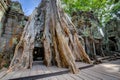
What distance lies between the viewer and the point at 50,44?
5.85 meters

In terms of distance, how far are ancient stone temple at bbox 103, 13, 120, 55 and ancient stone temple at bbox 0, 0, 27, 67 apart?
1319 cm

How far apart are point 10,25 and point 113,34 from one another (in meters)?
17.0

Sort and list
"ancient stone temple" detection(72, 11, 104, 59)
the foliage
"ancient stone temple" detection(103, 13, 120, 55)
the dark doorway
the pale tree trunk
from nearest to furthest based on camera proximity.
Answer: the pale tree trunk → the dark doorway → "ancient stone temple" detection(72, 11, 104, 59) → the foliage → "ancient stone temple" detection(103, 13, 120, 55)

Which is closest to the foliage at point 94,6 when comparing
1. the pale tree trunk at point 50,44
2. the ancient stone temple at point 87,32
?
the ancient stone temple at point 87,32

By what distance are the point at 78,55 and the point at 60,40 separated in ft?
8.06

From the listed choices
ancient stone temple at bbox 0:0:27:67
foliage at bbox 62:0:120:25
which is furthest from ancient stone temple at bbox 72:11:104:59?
ancient stone temple at bbox 0:0:27:67

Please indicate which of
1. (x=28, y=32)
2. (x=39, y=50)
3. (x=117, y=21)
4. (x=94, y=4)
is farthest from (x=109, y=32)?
(x=28, y=32)

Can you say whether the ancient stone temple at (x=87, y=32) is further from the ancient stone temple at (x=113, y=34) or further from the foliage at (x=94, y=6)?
the ancient stone temple at (x=113, y=34)

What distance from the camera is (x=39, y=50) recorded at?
33.8 feet

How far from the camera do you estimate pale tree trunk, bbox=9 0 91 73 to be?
4.72m

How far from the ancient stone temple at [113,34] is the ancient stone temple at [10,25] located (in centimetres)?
1319

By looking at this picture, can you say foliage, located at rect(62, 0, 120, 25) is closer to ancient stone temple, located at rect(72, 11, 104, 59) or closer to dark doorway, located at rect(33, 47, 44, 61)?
ancient stone temple, located at rect(72, 11, 104, 59)

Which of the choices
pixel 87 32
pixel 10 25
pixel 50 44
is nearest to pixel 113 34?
pixel 87 32

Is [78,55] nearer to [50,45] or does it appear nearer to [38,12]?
[50,45]
